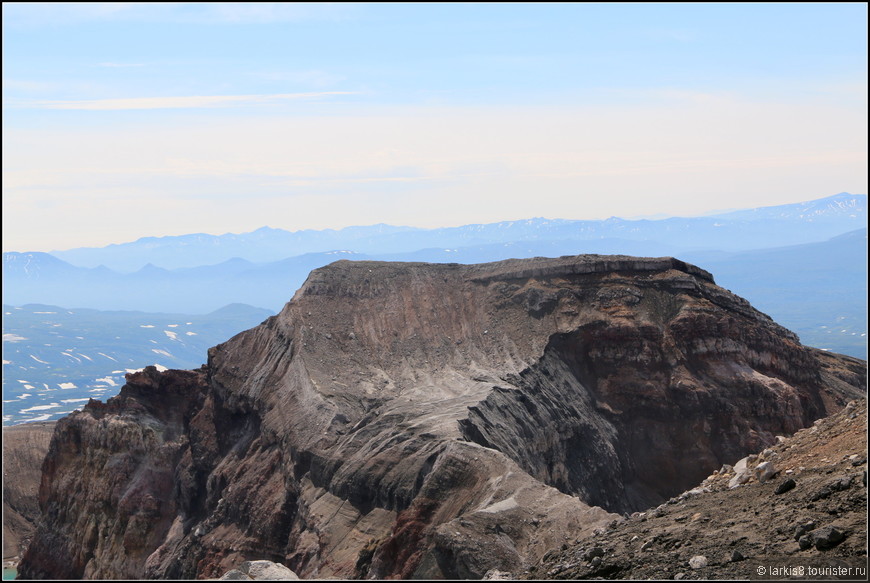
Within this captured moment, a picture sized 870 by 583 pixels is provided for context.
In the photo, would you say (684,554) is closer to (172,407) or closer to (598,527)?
(598,527)

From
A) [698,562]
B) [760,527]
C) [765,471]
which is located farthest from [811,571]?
[765,471]

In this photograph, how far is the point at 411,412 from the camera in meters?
48.5

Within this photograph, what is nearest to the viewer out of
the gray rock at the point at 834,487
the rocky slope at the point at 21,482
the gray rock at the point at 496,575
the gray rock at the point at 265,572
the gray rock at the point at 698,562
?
the gray rock at the point at 698,562

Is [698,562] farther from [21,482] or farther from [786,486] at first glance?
[21,482]

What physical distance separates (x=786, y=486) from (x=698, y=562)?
163 inches

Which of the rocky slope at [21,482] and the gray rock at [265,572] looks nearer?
the gray rock at [265,572]

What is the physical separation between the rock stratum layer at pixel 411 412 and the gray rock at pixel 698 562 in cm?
1936

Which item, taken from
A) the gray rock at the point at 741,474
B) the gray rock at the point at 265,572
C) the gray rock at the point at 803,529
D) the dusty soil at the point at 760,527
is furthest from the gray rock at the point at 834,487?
the gray rock at the point at 265,572

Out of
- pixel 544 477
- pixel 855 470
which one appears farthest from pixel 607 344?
pixel 855 470

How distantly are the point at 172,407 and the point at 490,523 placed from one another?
135ft

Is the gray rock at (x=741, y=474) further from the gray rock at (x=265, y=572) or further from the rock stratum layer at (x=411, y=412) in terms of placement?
the rock stratum layer at (x=411, y=412)

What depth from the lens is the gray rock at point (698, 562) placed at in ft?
62.0

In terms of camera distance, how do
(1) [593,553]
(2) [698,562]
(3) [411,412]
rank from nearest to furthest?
(2) [698,562] < (1) [593,553] < (3) [411,412]

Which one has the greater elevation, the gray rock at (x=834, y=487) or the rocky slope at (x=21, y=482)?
the gray rock at (x=834, y=487)
